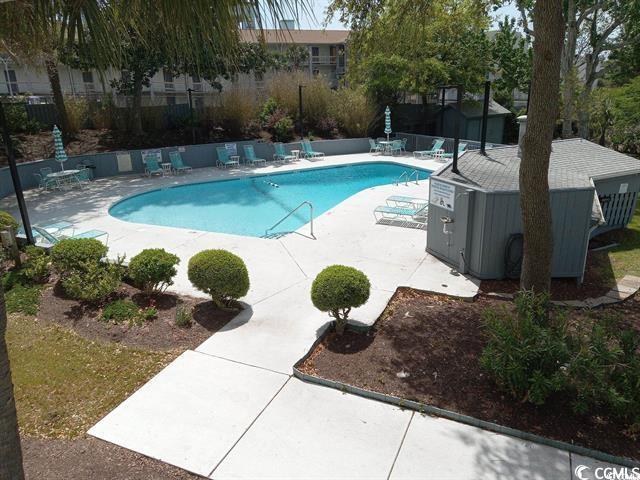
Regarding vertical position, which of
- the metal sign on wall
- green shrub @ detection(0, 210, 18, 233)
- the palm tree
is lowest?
green shrub @ detection(0, 210, 18, 233)

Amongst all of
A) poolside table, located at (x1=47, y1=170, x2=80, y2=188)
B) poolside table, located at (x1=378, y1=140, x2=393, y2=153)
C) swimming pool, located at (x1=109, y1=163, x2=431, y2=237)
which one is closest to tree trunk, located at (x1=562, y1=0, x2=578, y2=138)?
swimming pool, located at (x1=109, y1=163, x2=431, y2=237)

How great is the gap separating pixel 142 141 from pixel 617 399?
19.7 m

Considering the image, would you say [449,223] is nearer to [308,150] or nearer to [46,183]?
[46,183]

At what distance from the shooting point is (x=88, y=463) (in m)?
3.88

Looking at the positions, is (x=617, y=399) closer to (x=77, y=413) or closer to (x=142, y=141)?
(x=77, y=413)

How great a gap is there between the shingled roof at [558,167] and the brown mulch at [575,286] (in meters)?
1.53

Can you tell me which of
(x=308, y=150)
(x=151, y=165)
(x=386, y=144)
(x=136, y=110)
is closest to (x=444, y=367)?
(x=151, y=165)

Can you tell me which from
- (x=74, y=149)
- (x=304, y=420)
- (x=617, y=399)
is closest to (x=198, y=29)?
(x=304, y=420)

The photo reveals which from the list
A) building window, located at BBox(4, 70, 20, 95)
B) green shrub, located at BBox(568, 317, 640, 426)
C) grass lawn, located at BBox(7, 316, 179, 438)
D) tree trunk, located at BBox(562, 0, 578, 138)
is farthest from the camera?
building window, located at BBox(4, 70, 20, 95)

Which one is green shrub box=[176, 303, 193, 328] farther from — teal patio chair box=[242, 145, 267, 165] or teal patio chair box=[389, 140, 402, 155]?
teal patio chair box=[389, 140, 402, 155]

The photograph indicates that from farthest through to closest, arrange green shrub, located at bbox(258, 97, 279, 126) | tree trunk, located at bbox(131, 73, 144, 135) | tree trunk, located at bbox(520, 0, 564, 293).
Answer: green shrub, located at bbox(258, 97, 279, 126) < tree trunk, located at bbox(131, 73, 144, 135) < tree trunk, located at bbox(520, 0, 564, 293)

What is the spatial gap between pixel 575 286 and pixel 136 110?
18.4 m

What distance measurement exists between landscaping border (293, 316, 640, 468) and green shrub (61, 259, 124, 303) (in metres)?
3.26

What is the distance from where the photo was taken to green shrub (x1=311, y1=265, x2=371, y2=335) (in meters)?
5.51
